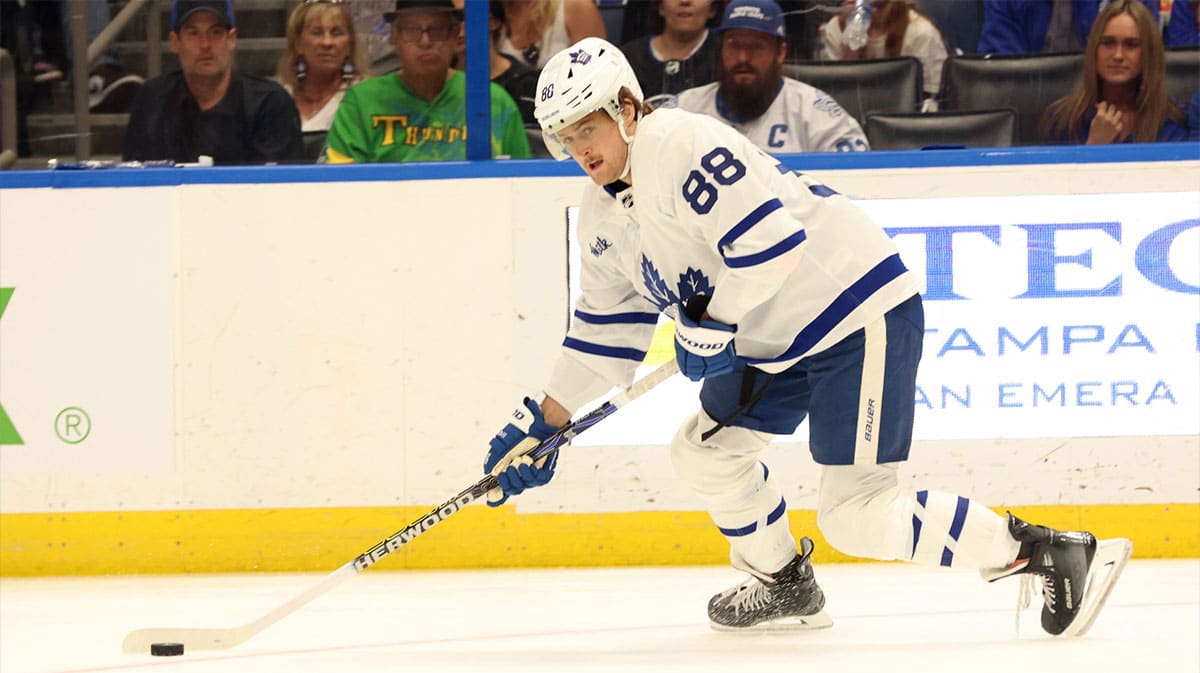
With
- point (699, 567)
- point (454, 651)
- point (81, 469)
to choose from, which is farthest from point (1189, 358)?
point (81, 469)

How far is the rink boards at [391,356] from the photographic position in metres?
3.93

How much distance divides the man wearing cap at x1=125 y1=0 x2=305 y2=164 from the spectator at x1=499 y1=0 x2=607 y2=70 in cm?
64

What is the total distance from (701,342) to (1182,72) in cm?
203

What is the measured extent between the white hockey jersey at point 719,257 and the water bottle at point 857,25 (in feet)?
4.16

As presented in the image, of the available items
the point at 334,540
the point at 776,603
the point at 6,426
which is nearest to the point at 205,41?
the point at 6,426

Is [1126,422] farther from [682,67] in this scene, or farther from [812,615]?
[682,67]

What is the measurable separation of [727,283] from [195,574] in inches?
80.2

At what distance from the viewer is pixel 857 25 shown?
4.05 m

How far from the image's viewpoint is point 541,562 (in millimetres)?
4023

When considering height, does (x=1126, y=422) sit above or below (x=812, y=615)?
above

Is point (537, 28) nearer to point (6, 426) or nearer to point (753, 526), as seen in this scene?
point (753, 526)

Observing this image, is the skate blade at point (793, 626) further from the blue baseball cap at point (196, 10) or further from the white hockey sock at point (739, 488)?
the blue baseball cap at point (196, 10)

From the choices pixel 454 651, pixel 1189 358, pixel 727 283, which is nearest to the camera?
pixel 727 283

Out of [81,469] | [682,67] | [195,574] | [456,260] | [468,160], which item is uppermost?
[682,67]
